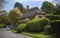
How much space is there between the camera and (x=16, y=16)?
74.4 metres

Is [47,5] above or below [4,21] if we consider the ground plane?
above

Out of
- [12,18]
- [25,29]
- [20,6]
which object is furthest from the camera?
[20,6]

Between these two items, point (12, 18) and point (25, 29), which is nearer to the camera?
point (25, 29)

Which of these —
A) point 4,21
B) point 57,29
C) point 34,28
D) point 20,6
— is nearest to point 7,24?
point 4,21

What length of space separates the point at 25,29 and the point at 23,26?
0.86 m

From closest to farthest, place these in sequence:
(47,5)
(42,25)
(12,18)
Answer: (42,25) → (12,18) → (47,5)

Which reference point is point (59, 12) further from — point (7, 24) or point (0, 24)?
point (7, 24)

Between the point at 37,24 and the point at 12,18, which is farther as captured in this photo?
the point at 12,18

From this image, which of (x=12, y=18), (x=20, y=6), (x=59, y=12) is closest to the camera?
(x=59, y=12)

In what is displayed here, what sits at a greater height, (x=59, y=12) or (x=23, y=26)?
(x=59, y=12)

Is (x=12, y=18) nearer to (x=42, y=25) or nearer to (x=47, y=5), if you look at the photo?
(x=47, y=5)

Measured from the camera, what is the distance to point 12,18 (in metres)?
72.9

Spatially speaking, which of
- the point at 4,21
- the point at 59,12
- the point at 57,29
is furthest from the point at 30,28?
the point at 4,21

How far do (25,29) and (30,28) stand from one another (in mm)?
2649
